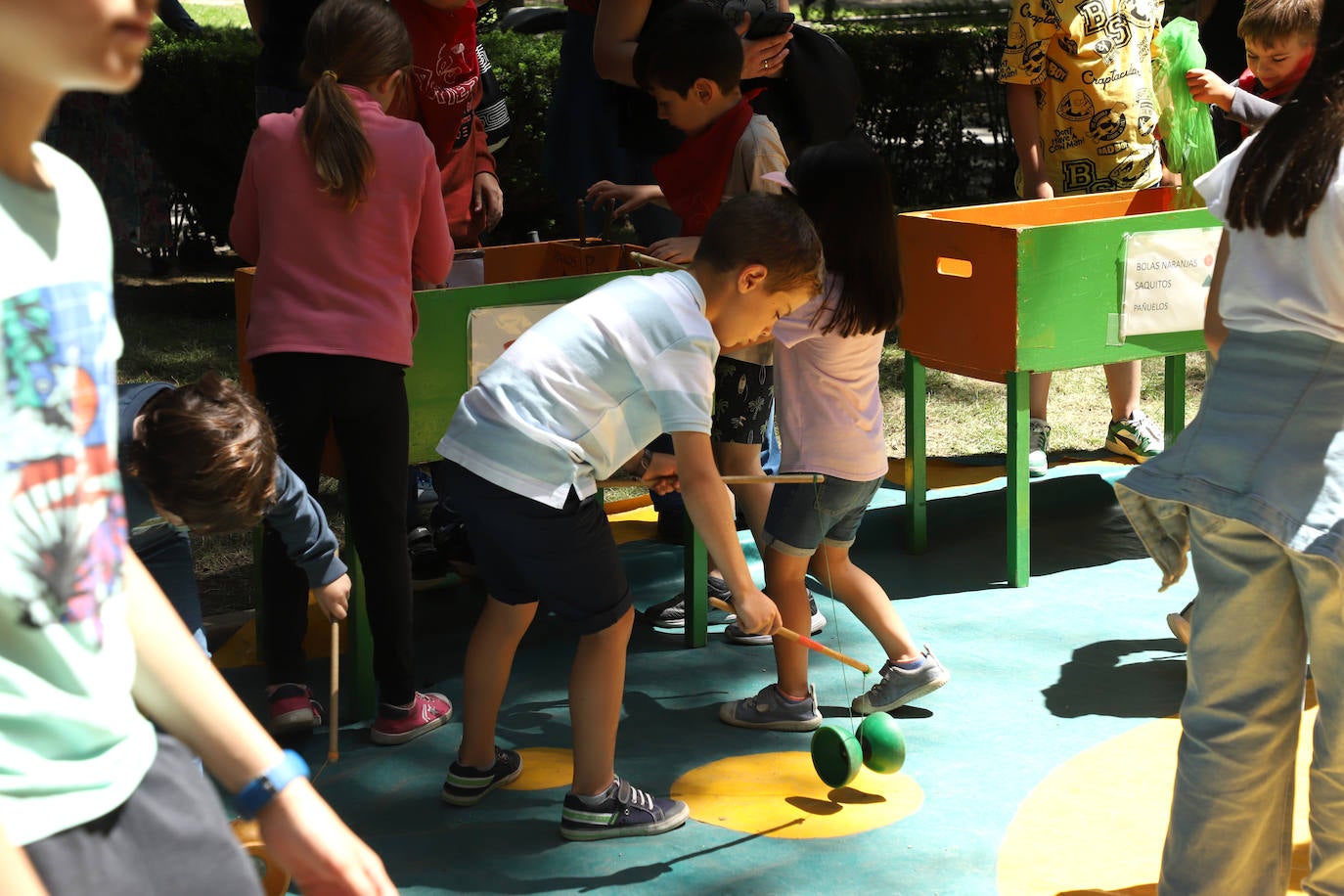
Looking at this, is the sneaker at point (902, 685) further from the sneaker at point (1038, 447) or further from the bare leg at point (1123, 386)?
the bare leg at point (1123, 386)

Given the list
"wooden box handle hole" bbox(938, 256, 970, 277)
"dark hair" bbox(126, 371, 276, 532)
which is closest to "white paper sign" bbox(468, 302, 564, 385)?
"dark hair" bbox(126, 371, 276, 532)

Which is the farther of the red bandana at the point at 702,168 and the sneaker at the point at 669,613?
the sneaker at the point at 669,613

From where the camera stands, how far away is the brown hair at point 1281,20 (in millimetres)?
3742

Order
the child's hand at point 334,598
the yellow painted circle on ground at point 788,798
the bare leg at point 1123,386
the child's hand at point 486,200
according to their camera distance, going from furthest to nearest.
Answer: the bare leg at point 1123,386
the child's hand at point 486,200
the yellow painted circle on ground at point 788,798
the child's hand at point 334,598

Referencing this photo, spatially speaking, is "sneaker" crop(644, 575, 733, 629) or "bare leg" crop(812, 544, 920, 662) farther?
"sneaker" crop(644, 575, 733, 629)

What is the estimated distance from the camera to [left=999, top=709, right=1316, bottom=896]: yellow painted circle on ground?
2771mm

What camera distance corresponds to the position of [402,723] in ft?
11.2

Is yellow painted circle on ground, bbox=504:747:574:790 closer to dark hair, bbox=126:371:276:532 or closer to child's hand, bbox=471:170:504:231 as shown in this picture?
dark hair, bbox=126:371:276:532

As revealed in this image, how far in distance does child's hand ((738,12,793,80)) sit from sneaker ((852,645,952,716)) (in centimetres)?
168

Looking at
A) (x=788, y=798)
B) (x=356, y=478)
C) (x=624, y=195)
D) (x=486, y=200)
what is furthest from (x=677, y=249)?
(x=788, y=798)

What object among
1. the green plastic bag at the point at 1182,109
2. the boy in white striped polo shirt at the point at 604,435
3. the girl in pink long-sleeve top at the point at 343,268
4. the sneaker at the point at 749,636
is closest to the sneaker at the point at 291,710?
the girl in pink long-sleeve top at the point at 343,268

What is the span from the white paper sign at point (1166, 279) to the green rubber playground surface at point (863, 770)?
2.50ft

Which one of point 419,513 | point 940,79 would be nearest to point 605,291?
point 419,513

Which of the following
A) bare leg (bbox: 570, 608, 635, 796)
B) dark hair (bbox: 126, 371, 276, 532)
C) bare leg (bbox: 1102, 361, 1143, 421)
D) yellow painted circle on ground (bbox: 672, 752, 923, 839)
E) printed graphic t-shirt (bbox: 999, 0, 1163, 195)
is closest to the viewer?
dark hair (bbox: 126, 371, 276, 532)
